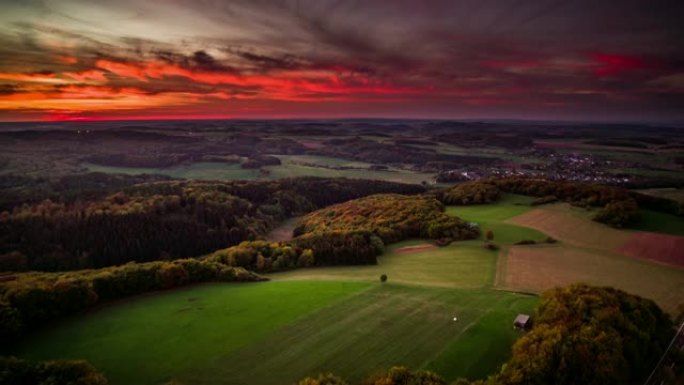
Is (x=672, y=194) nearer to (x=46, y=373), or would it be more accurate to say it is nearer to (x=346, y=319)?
(x=346, y=319)

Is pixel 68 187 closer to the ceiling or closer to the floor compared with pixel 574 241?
closer to the floor

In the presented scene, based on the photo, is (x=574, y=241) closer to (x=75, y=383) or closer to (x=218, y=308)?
(x=218, y=308)

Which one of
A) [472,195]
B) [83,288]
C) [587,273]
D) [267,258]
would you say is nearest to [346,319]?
[83,288]

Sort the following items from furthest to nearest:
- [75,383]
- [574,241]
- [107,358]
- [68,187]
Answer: [68,187]
[574,241]
[107,358]
[75,383]

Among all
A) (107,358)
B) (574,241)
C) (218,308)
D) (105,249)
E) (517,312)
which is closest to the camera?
(107,358)

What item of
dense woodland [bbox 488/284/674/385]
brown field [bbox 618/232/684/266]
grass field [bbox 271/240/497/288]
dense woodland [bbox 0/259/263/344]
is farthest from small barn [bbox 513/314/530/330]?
dense woodland [bbox 0/259/263/344]

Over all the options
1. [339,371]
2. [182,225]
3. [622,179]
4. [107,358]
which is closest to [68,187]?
[182,225]
